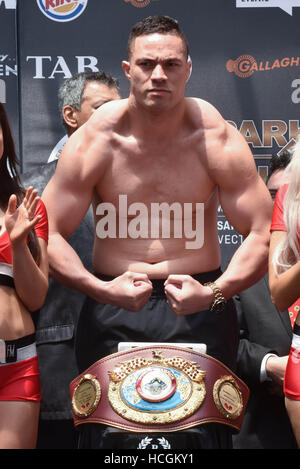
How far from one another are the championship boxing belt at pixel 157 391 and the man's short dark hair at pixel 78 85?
1.51 meters

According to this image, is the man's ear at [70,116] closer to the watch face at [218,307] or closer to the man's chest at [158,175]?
the man's chest at [158,175]

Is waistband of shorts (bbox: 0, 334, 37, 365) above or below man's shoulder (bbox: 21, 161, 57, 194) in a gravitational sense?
below

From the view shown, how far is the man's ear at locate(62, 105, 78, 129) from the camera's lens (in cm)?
387

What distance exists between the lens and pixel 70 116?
3.89m

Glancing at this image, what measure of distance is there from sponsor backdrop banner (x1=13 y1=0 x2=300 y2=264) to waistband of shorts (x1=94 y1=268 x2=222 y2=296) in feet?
3.24

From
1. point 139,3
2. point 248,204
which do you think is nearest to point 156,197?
point 248,204

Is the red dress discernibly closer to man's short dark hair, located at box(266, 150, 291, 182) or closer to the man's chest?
the man's chest

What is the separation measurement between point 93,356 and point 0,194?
0.66m

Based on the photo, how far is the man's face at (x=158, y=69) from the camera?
2830 millimetres

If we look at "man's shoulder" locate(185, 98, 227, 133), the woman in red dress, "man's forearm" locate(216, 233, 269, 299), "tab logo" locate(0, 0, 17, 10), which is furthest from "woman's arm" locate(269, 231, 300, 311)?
"tab logo" locate(0, 0, 17, 10)

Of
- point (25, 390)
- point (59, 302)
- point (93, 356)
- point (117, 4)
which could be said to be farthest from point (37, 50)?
point (25, 390)

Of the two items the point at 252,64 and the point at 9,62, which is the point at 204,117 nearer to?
the point at 252,64

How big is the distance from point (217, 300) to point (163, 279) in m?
0.21

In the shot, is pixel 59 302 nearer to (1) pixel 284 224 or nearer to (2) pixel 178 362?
(2) pixel 178 362
